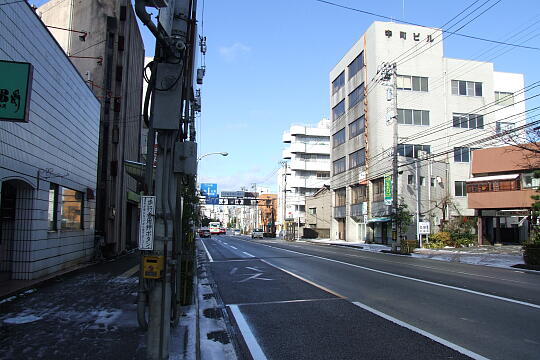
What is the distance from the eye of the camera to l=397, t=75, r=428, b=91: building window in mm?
46406

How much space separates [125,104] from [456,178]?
37.3 m

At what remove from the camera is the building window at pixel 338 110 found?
55.4 metres

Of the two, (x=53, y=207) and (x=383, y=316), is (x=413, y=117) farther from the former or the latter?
(x=383, y=316)

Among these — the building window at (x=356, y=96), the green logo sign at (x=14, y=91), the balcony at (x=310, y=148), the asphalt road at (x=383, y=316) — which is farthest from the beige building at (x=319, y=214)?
the green logo sign at (x=14, y=91)

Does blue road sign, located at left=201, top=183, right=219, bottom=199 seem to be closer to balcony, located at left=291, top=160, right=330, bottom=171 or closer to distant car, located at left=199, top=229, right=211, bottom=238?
distant car, located at left=199, top=229, right=211, bottom=238

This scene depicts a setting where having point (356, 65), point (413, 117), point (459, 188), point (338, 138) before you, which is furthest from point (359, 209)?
point (356, 65)

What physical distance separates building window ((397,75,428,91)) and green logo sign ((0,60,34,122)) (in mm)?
44960

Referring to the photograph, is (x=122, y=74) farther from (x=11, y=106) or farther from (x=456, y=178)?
(x=456, y=178)

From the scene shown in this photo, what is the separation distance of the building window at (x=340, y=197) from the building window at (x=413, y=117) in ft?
40.3

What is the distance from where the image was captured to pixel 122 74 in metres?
21.3

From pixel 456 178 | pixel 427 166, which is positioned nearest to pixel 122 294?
pixel 427 166

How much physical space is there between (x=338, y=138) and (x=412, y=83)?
1313 centimetres

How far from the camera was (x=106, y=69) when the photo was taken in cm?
2008

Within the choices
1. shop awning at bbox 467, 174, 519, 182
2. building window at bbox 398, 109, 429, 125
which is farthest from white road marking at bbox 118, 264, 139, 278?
building window at bbox 398, 109, 429, 125
